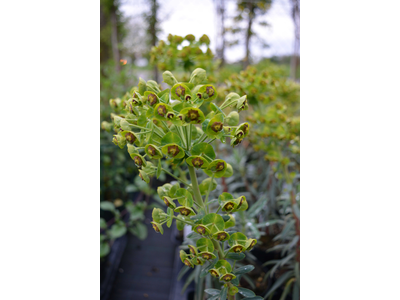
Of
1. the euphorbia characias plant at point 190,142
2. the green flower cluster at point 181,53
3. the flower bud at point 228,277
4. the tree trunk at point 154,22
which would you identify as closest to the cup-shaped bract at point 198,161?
the euphorbia characias plant at point 190,142

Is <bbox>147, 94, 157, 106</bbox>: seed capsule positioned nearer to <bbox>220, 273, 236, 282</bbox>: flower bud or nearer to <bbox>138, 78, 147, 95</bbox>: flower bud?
<bbox>138, 78, 147, 95</bbox>: flower bud

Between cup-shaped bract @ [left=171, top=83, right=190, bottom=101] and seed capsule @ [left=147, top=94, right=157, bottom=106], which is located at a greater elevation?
cup-shaped bract @ [left=171, top=83, right=190, bottom=101]

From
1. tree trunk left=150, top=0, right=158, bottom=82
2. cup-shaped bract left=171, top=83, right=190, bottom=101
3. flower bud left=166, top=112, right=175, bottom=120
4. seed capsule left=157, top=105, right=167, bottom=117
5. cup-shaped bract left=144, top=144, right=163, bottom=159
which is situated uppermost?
tree trunk left=150, top=0, right=158, bottom=82

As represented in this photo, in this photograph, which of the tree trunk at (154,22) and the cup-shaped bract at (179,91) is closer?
the cup-shaped bract at (179,91)

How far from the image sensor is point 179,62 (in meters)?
1.04

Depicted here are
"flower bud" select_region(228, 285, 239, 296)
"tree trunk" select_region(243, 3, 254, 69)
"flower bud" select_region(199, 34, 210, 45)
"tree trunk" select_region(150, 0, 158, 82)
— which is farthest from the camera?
"tree trunk" select_region(150, 0, 158, 82)

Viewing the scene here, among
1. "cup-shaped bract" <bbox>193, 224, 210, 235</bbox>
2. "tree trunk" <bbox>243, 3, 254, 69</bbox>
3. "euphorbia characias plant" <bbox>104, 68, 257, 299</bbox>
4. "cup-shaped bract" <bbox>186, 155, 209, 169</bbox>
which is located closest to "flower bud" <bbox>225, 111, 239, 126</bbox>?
"euphorbia characias plant" <bbox>104, 68, 257, 299</bbox>

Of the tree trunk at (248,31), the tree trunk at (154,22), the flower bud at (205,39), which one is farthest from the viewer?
the tree trunk at (154,22)

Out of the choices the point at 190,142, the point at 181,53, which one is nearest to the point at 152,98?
the point at 190,142

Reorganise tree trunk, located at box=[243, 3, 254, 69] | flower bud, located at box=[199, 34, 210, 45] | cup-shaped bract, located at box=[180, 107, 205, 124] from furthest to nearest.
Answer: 1. tree trunk, located at box=[243, 3, 254, 69]
2. flower bud, located at box=[199, 34, 210, 45]
3. cup-shaped bract, located at box=[180, 107, 205, 124]

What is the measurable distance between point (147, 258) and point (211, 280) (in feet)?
1.87

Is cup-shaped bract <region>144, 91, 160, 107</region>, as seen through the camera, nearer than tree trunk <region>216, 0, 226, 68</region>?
Yes

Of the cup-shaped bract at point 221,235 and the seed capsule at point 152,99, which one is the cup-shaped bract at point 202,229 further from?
the seed capsule at point 152,99

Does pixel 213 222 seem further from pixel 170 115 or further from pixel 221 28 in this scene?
pixel 221 28
